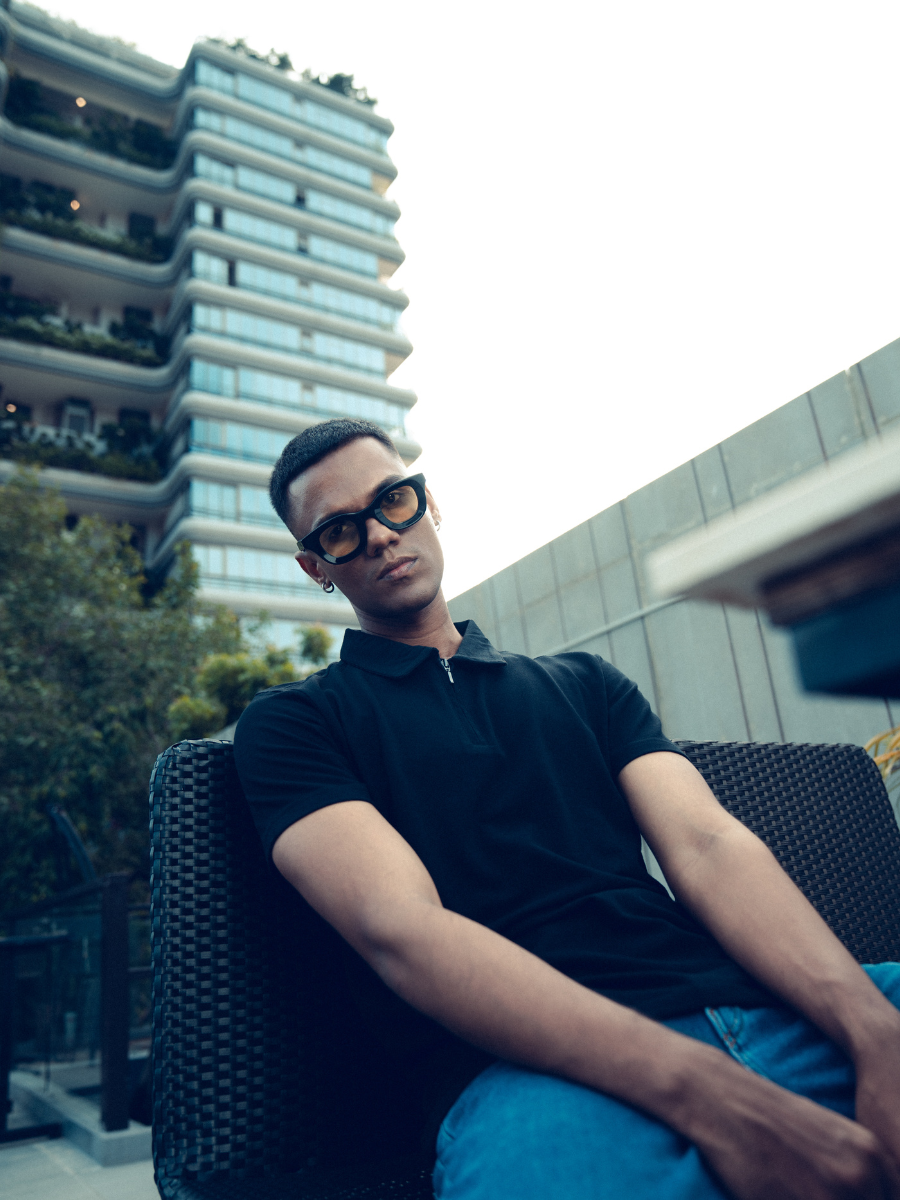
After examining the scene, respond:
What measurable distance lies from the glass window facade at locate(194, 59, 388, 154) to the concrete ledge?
34.7 metres

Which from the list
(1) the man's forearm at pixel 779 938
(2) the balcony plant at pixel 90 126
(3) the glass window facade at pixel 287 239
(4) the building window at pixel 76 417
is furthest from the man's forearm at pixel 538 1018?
(2) the balcony plant at pixel 90 126

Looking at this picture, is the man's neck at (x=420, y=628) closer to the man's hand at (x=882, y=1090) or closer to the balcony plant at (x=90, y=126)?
the man's hand at (x=882, y=1090)

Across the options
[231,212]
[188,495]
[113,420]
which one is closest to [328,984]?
[188,495]

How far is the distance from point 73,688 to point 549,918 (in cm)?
1314

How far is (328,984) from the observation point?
1.01 metres

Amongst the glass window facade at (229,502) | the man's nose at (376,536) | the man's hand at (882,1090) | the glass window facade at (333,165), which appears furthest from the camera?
the glass window facade at (333,165)

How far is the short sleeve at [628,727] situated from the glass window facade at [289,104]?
120 ft

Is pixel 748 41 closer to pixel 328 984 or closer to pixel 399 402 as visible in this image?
pixel 328 984

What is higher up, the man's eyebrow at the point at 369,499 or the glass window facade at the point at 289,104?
the glass window facade at the point at 289,104

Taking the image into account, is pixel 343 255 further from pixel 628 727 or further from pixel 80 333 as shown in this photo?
pixel 628 727

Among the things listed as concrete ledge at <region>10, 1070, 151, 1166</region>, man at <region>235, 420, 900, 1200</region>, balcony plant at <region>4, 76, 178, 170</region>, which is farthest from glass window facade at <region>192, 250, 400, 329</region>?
man at <region>235, 420, 900, 1200</region>

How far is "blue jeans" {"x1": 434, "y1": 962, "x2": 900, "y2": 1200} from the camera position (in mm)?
671

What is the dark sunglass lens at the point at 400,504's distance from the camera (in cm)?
137

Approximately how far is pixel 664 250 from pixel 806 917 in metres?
5.00
